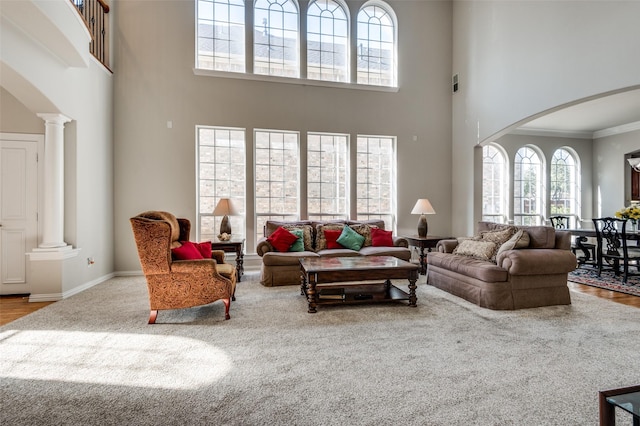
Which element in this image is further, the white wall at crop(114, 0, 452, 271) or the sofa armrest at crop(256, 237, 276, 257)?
the white wall at crop(114, 0, 452, 271)

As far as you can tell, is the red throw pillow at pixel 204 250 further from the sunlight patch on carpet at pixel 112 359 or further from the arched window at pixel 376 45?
the arched window at pixel 376 45

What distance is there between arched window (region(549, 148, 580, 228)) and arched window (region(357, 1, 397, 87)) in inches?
195

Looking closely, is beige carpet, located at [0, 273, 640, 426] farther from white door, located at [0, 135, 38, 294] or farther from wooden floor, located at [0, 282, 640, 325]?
white door, located at [0, 135, 38, 294]

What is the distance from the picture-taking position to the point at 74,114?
14.4ft

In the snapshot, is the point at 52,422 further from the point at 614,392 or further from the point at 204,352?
the point at 614,392

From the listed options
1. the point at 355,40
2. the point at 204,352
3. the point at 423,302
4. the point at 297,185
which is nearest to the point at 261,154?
the point at 297,185

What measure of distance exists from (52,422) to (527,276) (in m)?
4.07

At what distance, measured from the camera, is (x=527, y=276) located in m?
3.63

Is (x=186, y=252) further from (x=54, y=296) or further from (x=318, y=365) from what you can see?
(x=54, y=296)

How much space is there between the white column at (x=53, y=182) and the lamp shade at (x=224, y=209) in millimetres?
1947

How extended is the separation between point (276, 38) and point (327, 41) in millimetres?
953

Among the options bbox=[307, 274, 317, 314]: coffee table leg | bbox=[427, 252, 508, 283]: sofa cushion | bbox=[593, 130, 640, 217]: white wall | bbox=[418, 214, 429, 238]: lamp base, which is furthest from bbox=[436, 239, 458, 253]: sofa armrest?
bbox=[593, 130, 640, 217]: white wall

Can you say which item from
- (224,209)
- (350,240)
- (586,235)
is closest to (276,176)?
(224,209)

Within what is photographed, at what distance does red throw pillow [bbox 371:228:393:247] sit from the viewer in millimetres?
5609
